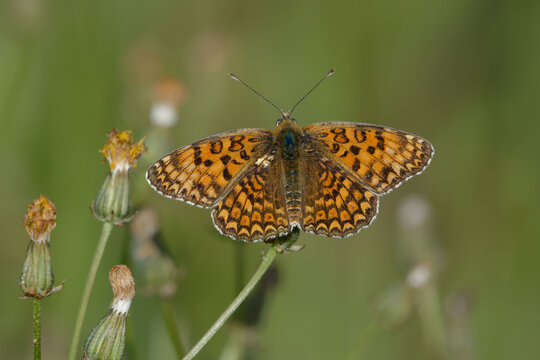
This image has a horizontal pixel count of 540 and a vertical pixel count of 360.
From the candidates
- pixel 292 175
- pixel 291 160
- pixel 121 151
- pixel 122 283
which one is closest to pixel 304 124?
pixel 291 160

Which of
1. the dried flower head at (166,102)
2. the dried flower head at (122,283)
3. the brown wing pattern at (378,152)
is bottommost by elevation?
the dried flower head at (122,283)

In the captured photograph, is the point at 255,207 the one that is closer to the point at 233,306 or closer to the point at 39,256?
the point at 233,306

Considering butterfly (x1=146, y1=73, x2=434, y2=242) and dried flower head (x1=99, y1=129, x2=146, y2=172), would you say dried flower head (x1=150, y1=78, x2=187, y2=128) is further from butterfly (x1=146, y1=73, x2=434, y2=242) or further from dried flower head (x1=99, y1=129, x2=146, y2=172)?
dried flower head (x1=99, y1=129, x2=146, y2=172)

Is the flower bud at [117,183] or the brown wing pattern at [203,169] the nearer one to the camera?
the flower bud at [117,183]

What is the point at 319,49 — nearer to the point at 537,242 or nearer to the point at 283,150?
the point at 537,242

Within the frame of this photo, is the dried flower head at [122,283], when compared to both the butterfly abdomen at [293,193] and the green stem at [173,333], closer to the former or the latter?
the green stem at [173,333]

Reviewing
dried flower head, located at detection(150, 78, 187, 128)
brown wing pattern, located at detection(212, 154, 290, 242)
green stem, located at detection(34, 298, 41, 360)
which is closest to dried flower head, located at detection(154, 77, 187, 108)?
dried flower head, located at detection(150, 78, 187, 128)

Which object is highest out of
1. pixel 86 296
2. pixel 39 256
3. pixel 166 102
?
pixel 166 102

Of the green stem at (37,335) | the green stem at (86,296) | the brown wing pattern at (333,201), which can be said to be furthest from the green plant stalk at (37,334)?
the brown wing pattern at (333,201)
